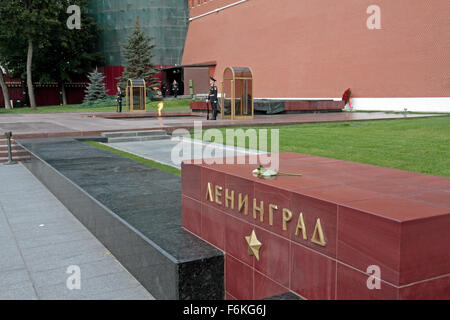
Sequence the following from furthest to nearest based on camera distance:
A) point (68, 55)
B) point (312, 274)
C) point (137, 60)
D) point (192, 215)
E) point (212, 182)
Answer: point (68, 55) → point (137, 60) → point (192, 215) → point (212, 182) → point (312, 274)

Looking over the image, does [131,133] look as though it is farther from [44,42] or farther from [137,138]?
[44,42]

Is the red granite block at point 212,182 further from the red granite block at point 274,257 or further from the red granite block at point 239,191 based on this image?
the red granite block at point 274,257

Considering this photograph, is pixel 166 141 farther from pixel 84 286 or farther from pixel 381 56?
pixel 381 56

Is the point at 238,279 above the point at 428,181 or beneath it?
beneath

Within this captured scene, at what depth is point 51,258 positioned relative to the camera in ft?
16.1

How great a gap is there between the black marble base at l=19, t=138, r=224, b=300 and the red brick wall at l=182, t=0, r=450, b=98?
2063 cm

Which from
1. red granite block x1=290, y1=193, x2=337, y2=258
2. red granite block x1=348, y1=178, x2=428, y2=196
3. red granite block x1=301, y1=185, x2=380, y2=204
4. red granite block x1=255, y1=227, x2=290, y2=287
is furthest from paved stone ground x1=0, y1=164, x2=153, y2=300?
red granite block x1=348, y1=178, x2=428, y2=196

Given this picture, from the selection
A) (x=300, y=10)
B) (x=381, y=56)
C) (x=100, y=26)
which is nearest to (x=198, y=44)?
(x=100, y=26)

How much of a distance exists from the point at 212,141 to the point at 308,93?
2028cm

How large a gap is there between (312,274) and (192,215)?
5.69ft

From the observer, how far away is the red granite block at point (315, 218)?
2.71 metres

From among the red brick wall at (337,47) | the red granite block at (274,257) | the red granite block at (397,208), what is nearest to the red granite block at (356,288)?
the red granite block at (397,208)

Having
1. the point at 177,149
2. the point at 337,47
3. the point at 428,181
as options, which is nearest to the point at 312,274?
the point at 428,181

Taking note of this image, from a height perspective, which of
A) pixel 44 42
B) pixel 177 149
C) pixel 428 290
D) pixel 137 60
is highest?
pixel 44 42
